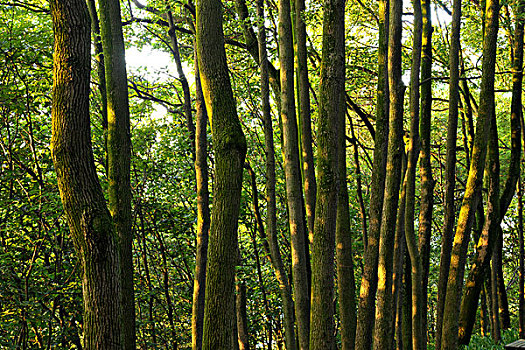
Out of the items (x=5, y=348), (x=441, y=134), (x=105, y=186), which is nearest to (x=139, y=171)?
(x=105, y=186)

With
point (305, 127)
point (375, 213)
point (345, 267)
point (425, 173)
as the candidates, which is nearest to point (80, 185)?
point (305, 127)

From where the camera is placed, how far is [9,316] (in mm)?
7012

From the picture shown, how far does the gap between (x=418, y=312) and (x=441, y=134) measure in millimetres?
10179

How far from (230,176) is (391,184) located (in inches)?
110

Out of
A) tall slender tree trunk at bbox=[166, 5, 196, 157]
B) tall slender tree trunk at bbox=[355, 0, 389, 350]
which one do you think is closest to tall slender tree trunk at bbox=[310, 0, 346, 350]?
tall slender tree trunk at bbox=[355, 0, 389, 350]

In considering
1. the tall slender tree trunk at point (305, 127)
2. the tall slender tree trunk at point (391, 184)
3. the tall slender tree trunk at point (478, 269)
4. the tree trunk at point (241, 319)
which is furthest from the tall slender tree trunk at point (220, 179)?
the tree trunk at point (241, 319)

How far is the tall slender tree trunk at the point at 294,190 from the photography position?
19.8ft

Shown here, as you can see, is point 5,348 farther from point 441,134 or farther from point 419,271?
point 441,134

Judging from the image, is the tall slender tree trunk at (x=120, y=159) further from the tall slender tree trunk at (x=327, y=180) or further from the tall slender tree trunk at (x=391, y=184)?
the tall slender tree trunk at (x=391, y=184)

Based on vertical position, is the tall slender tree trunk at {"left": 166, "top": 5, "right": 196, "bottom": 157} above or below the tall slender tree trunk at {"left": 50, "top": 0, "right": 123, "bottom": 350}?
above

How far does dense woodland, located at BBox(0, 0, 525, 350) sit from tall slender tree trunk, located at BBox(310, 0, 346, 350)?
0.01 m

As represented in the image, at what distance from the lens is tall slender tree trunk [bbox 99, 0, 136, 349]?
5180mm

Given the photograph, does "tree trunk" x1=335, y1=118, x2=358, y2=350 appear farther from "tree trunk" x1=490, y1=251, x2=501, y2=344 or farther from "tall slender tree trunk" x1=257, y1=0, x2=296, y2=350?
"tree trunk" x1=490, y1=251, x2=501, y2=344

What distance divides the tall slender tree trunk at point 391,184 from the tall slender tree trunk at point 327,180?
1825 mm
